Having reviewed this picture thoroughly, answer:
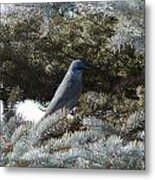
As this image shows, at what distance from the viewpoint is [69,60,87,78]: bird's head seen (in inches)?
77.3

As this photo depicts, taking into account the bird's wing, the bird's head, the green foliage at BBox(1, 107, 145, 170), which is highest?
the bird's head

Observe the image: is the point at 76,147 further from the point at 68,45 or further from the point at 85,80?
the point at 68,45

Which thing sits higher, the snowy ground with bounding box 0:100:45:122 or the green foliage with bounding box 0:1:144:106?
the green foliage with bounding box 0:1:144:106

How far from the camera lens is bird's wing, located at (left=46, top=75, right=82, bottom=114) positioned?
1.97 meters

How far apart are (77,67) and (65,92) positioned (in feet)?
0.34

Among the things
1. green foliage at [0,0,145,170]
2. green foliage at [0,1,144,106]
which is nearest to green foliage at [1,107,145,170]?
green foliage at [0,0,145,170]

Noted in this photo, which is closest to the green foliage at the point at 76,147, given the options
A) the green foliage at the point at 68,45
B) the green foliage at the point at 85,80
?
the green foliage at the point at 85,80

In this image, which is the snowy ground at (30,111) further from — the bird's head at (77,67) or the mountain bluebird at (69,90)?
the bird's head at (77,67)

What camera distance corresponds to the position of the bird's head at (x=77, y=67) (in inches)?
77.3

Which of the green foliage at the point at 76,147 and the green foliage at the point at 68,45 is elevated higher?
the green foliage at the point at 68,45

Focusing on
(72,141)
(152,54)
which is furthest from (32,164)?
(152,54)

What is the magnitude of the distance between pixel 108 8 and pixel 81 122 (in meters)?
0.43

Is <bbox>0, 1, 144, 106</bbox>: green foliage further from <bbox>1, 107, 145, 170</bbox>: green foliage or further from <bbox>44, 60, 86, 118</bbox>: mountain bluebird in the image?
<bbox>1, 107, 145, 170</bbox>: green foliage

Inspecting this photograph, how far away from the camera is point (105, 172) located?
1960 mm
